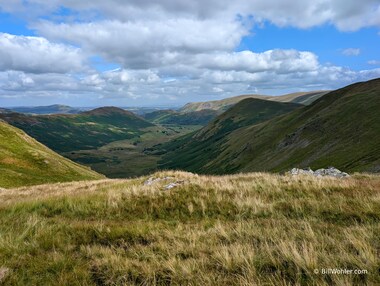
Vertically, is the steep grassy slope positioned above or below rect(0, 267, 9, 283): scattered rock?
below

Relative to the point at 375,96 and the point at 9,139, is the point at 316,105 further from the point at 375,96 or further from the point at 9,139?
the point at 9,139

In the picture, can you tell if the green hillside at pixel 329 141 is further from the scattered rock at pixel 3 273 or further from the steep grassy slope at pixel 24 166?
the steep grassy slope at pixel 24 166

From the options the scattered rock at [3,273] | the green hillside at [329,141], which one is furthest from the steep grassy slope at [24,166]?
the scattered rock at [3,273]

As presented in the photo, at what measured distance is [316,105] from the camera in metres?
158

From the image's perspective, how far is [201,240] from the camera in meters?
8.61

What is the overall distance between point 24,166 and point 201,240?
330 feet

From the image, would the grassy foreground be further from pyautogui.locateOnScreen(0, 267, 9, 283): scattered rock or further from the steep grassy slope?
the steep grassy slope

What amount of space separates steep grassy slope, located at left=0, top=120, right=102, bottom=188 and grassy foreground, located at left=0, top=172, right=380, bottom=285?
72.5 meters

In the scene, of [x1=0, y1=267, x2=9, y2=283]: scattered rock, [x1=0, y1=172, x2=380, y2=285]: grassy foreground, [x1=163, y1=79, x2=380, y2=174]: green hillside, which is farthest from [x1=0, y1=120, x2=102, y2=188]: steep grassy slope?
[x1=0, y1=267, x2=9, y2=283]: scattered rock

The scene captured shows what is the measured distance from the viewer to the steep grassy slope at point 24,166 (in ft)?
261

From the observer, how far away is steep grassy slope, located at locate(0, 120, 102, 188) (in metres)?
79.7

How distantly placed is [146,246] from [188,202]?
4.95m

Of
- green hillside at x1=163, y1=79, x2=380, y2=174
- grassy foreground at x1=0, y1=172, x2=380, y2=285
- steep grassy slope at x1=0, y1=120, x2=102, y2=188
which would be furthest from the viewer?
steep grassy slope at x1=0, y1=120, x2=102, y2=188

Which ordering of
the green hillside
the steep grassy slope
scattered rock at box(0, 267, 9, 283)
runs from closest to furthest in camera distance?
1. scattered rock at box(0, 267, 9, 283)
2. the green hillside
3. the steep grassy slope
